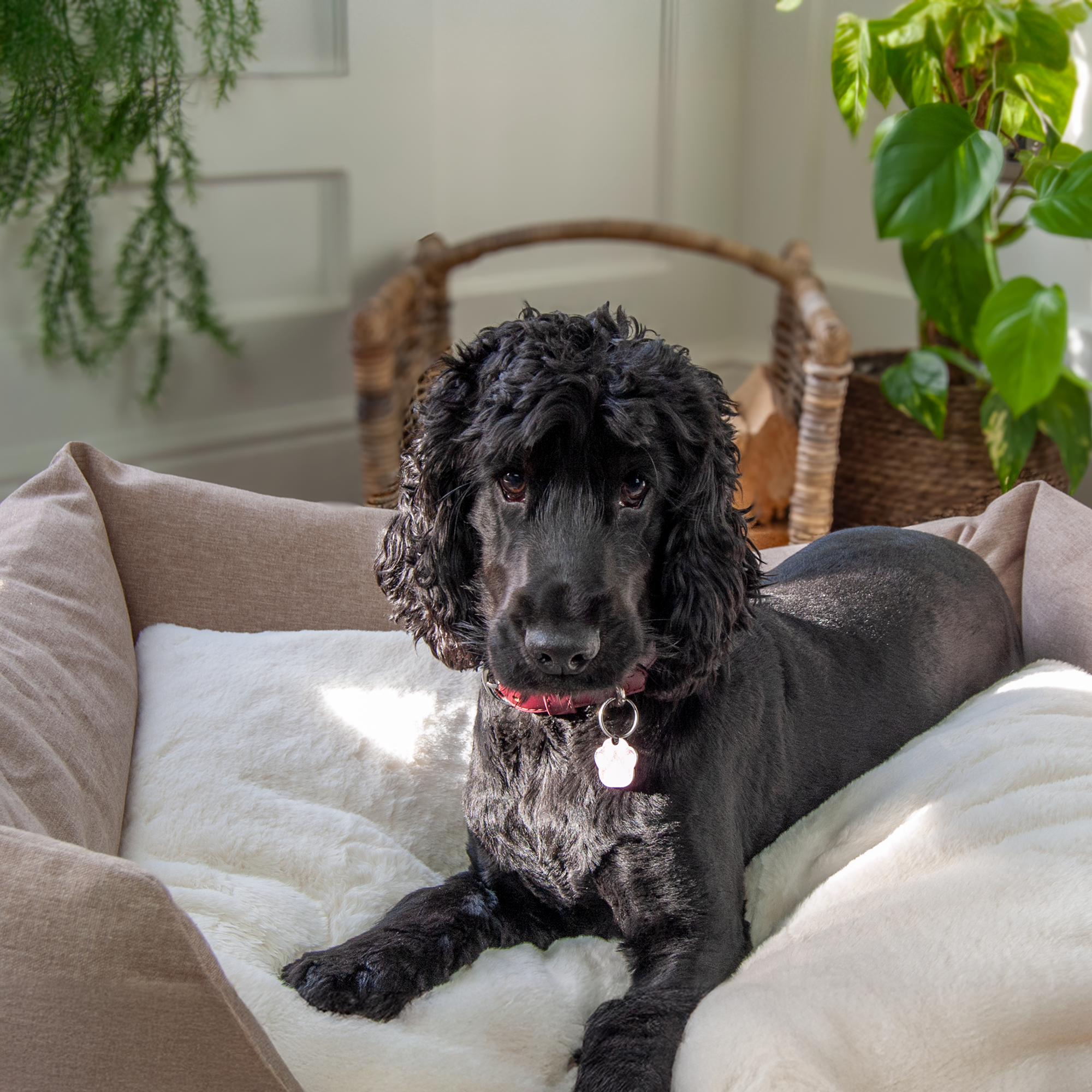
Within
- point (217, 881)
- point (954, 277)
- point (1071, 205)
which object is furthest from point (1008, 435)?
point (217, 881)

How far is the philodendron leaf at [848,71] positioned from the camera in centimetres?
246

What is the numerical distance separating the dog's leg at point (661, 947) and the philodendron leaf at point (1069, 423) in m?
1.68

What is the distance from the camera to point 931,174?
2.10m

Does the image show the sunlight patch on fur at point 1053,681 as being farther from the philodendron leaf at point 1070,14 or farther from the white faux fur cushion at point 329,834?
the philodendron leaf at point 1070,14

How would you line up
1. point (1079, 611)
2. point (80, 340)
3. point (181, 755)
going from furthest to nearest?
point (80, 340)
point (1079, 611)
point (181, 755)

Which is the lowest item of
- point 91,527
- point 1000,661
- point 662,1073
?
point 662,1073

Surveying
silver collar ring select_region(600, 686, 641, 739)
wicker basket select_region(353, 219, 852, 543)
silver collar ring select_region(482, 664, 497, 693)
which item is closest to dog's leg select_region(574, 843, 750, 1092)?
silver collar ring select_region(600, 686, 641, 739)

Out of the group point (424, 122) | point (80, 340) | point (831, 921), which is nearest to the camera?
point (831, 921)

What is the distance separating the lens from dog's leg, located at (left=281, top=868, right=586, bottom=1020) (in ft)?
3.89

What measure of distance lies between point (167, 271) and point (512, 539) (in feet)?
7.29

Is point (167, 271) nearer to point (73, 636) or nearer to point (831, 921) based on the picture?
point (73, 636)

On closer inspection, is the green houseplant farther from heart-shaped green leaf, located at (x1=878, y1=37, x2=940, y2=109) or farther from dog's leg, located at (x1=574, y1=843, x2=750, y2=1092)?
dog's leg, located at (x1=574, y1=843, x2=750, y2=1092)

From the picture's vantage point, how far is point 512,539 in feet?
3.68

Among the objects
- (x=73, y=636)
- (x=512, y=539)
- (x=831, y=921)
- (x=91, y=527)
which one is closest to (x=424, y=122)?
(x=91, y=527)
